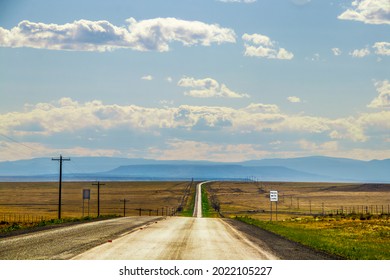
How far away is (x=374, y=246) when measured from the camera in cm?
3428

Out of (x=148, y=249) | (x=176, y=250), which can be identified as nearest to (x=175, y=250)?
(x=176, y=250)

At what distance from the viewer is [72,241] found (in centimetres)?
3272

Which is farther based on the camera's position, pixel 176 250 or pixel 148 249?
pixel 148 249

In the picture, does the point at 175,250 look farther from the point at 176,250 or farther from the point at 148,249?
the point at 148,249

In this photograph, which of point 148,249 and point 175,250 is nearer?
point 175,250
